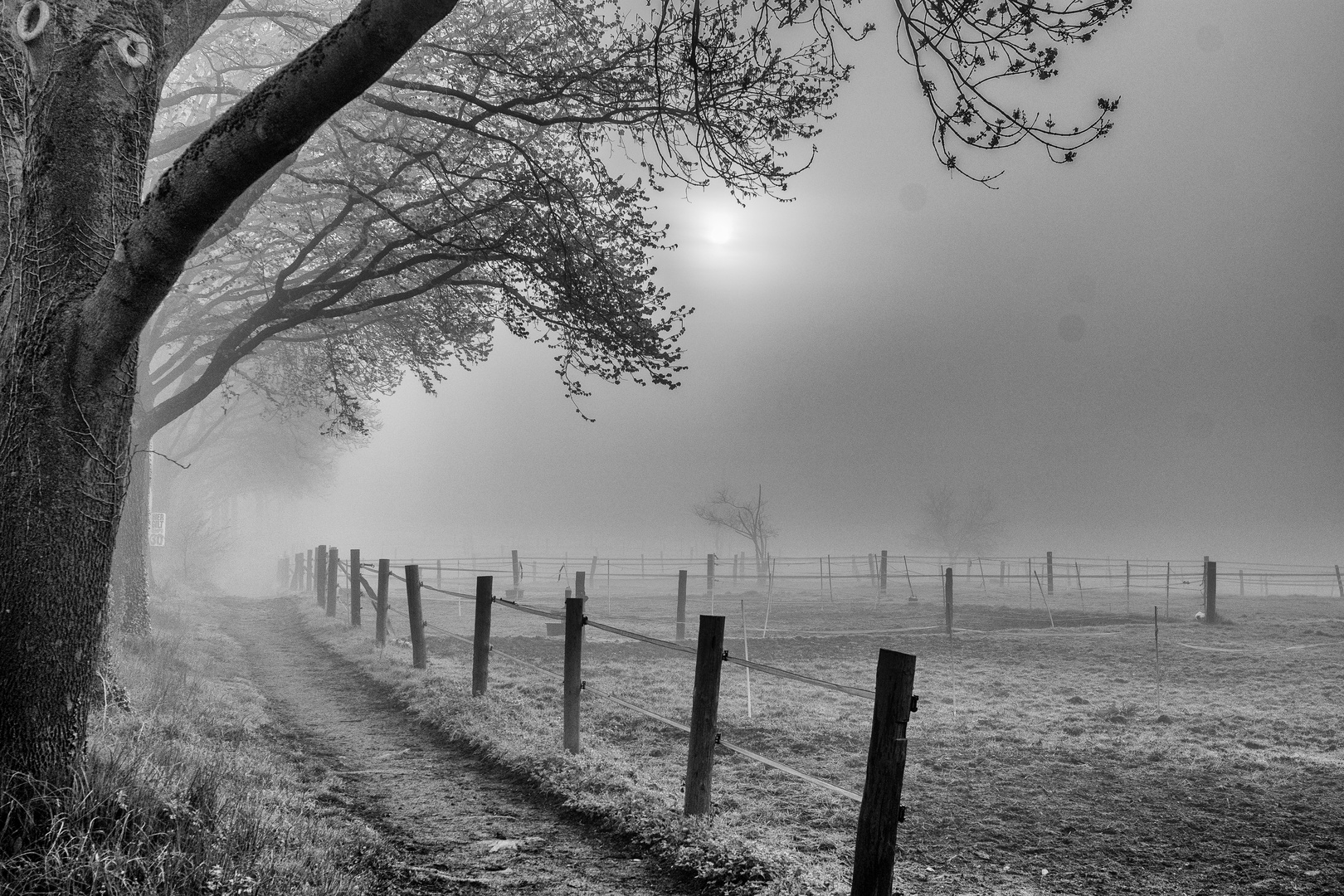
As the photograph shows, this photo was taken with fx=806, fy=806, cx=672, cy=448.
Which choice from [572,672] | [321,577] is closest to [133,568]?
[321,577]

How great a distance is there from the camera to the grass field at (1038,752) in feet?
16.8

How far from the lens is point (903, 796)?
6.37 m

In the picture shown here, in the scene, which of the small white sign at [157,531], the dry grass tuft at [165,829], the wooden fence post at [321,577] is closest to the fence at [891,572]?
the small white sign at [157,531]

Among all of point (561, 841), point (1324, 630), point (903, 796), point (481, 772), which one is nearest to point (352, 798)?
point (481, 772)

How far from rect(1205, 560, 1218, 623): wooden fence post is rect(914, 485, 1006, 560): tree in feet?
121

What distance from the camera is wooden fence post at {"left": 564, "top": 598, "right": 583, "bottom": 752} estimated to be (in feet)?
23.0

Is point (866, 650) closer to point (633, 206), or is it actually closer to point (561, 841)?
point (633, 206)

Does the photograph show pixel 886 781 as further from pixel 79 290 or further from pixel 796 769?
pixel 79 290

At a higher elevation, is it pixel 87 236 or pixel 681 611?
pixel 87 236

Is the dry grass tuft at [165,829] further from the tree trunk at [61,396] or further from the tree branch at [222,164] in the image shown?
the tree branch at [222,164]

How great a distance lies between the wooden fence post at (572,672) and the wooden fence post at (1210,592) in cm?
2106

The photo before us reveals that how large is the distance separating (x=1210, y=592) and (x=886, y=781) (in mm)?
23643

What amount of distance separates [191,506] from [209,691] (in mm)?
34621

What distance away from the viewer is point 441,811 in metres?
5.56
